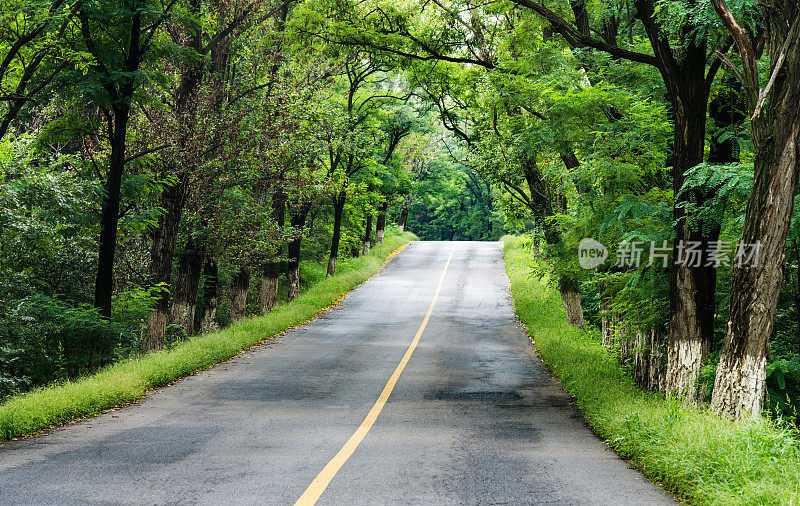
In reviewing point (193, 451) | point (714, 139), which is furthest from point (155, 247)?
point (714, 139)

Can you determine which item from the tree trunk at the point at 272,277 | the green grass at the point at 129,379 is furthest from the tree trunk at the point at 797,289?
the tree trunk at the point at 272,277

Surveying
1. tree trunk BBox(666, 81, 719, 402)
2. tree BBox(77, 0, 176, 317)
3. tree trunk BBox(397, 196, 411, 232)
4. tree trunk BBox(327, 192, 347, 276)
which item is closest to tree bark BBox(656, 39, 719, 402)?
tree trunk BBox(666, 81, 719, 402)

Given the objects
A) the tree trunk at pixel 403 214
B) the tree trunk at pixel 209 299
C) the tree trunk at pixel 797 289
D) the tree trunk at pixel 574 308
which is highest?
the tree trunk at pixel 403 214

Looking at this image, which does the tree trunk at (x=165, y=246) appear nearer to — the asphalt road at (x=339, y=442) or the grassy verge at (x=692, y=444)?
the asphalt road at (x=339, y=442)

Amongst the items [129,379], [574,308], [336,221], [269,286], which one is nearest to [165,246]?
[129,379]

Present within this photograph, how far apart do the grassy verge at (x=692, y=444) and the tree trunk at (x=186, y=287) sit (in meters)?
11.3

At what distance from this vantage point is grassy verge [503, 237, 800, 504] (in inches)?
203

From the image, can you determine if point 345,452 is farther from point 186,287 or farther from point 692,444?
point 186,287

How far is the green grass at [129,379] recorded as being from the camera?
8180mm

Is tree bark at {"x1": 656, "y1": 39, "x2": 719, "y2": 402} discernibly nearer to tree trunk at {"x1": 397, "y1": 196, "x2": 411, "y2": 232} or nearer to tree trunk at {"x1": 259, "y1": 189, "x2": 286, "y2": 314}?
tree trunk at {"x1": 259, "y1": 189, "x2": 286, "y2": 314}

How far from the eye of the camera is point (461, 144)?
21875mm

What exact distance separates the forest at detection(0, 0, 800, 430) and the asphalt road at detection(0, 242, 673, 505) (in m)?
2.06

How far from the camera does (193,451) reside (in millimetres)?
6938

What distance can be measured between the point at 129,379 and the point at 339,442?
4785 mm
